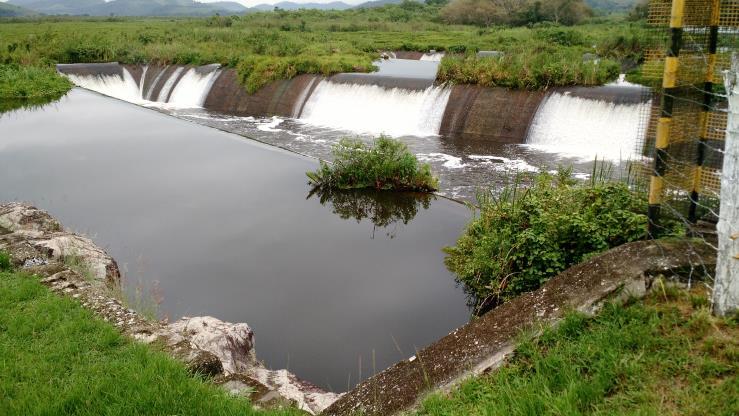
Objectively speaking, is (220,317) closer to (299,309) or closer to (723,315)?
(299,309)

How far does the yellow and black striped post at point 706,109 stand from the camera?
426cm

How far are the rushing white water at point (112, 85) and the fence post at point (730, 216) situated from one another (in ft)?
84.2

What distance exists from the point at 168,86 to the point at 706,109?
77.0 ft

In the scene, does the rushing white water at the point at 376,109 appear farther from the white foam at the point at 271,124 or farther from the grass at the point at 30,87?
the grass at the point at 30,87

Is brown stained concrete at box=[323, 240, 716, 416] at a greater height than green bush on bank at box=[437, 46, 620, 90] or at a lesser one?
lesser

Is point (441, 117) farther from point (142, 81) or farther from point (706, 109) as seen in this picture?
point (142, 81)

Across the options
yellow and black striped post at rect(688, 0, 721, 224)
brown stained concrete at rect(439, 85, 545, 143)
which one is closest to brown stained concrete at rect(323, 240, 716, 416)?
yellow and black striped post at rect(688, 0, 721, 224)

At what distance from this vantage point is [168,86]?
24.6 m

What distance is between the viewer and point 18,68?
2517cm

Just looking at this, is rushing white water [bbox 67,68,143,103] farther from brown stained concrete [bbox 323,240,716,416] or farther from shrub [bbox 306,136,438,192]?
brown stained concrete [bbox 323,240,716,416]

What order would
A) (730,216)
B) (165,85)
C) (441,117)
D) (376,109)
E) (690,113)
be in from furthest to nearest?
(165,85) < (376,109) < (441,117) < (690,113) < (730,216)

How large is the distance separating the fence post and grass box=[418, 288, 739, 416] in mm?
142

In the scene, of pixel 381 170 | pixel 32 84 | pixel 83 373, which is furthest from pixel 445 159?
pixel 32 84

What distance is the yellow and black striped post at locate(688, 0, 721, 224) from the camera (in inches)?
168
